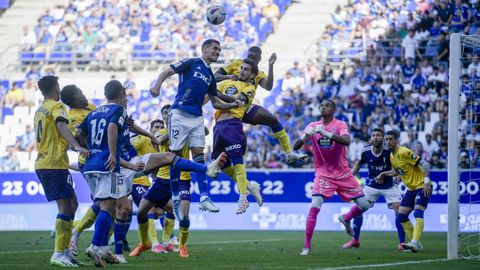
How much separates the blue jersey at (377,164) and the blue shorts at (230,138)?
3.94 meters

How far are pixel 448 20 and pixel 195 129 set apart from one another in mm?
19979

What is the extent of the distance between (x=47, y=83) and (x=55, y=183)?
1.37 m

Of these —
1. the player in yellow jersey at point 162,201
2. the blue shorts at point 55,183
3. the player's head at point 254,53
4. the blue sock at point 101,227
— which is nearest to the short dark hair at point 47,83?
the blue shorts at point 55,183

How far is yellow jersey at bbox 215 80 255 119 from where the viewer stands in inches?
634

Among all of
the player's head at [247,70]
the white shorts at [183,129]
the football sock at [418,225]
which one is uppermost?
the player's head at [247,70]

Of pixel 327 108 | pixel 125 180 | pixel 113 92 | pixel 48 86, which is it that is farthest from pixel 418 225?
pixel 48 86

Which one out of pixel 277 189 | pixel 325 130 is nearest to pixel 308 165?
pixel 277 189

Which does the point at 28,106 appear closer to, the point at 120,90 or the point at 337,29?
the point at 337,29

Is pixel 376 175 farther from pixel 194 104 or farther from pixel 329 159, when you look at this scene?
pixel 194 104

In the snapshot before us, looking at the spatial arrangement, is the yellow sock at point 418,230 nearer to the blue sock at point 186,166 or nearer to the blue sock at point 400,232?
the blue sock at point 400,232

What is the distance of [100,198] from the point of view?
498 inches

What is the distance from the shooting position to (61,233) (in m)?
13.2

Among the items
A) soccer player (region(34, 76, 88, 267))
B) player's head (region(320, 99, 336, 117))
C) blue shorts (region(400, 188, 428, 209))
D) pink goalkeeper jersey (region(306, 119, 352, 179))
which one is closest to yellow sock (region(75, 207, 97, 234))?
soccer player (region(34, 76, 88, 267))

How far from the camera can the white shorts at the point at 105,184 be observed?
41.2ft
